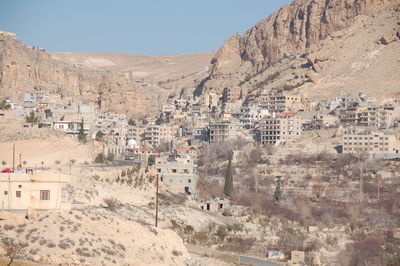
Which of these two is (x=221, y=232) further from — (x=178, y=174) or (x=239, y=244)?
(x=178, y=174)

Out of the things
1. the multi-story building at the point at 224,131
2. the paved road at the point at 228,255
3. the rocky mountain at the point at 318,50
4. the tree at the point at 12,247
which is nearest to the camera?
the tree at the point at 12,247

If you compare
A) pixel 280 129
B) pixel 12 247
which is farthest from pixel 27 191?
pixel 280 129

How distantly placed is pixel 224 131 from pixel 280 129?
233 inches

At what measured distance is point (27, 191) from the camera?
2862 cm

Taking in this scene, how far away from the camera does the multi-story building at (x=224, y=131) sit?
9356cm

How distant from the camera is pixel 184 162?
61875 millimetres

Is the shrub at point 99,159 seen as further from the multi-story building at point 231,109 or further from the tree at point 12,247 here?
the multi-story building at point 231,109

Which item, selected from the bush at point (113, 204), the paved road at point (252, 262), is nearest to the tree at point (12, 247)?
the paved road at point (252, 262)

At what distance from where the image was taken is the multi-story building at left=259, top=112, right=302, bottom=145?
3585 inches

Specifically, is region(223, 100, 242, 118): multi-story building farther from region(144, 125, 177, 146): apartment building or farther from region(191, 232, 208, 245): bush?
region(191, 232, 208, 245): bush

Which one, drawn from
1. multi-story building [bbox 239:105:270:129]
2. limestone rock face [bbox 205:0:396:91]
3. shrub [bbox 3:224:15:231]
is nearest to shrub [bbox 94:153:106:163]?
shrub [bbox 3:224:15:231]

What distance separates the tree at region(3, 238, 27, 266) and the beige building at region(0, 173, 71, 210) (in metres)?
2.62

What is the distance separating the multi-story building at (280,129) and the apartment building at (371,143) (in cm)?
764

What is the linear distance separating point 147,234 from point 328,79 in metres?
92.4
